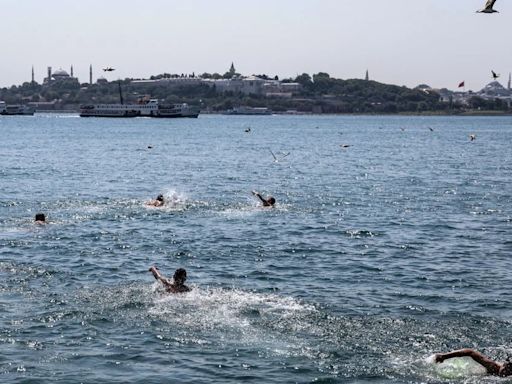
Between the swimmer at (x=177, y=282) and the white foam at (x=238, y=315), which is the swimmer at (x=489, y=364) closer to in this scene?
the white foam at (x=238, y=315)

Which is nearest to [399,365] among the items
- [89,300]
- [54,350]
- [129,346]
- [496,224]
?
[129,346]

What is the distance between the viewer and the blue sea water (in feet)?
63.1

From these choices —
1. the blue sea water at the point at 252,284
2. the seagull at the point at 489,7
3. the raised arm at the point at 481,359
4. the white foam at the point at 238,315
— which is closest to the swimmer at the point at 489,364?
the raised arm at the point at 481,359

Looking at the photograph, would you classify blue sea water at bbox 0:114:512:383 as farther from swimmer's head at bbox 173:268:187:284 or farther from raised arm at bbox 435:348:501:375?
swimmer's head at bbox 173:268:187:284

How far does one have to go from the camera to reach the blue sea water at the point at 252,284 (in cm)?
1922

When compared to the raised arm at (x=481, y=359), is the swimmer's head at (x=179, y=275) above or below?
above

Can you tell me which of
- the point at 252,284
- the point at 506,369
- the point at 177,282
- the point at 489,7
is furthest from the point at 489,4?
the point at 252,284

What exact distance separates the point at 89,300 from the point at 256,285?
5768 millimetres

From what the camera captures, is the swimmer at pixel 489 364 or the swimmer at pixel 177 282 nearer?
the swimmer at pixel 489 364

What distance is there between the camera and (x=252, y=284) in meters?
27.2

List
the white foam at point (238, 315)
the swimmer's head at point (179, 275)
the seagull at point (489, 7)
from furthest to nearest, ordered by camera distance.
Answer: the swimmer's head at point (179, 275)
the white foam at point (238, 315)
the seagull at point (489, 7)

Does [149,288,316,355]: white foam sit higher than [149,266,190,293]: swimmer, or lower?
lower

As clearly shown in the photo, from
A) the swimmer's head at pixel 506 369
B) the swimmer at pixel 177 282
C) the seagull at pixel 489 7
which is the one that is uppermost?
the seagull at pixel 489 7

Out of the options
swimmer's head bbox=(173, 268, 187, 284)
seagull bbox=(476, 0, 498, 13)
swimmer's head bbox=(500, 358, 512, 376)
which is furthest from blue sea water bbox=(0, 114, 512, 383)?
seagull bbox=(476, 0, 498, 13)
